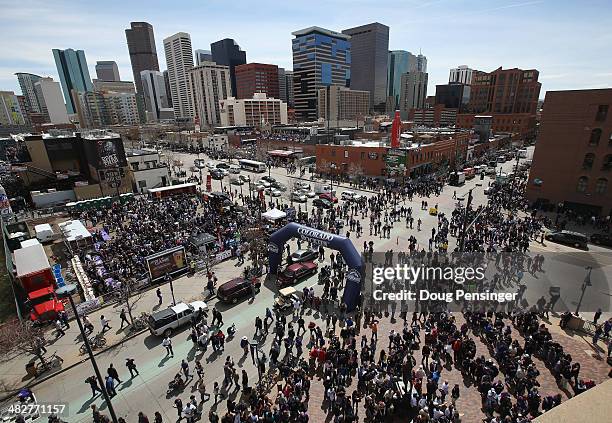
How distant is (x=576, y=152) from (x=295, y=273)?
36500 mm

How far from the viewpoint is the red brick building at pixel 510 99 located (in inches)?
3932

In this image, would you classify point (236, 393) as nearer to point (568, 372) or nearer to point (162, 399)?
point (162, 399)

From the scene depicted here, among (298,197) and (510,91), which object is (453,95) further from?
(298,197)

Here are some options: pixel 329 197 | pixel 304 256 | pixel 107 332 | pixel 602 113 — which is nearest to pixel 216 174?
pixel 329 197

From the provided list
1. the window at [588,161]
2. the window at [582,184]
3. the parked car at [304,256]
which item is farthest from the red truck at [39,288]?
the window at [588,161]

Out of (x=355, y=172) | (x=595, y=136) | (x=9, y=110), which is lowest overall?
(x=355, y=172)

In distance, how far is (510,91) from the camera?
103 m

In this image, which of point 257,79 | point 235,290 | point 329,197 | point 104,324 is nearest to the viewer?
point 104,324

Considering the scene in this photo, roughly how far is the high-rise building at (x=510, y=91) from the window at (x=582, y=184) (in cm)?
8347

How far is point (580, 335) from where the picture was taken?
1656cm

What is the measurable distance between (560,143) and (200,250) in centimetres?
4231

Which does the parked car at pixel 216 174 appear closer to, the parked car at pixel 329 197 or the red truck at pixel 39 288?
the parked car at pixel 329 197

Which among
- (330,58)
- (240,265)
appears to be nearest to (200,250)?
(240,265)

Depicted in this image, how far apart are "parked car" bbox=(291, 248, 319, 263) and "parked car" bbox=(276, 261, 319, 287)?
4.58 ft
